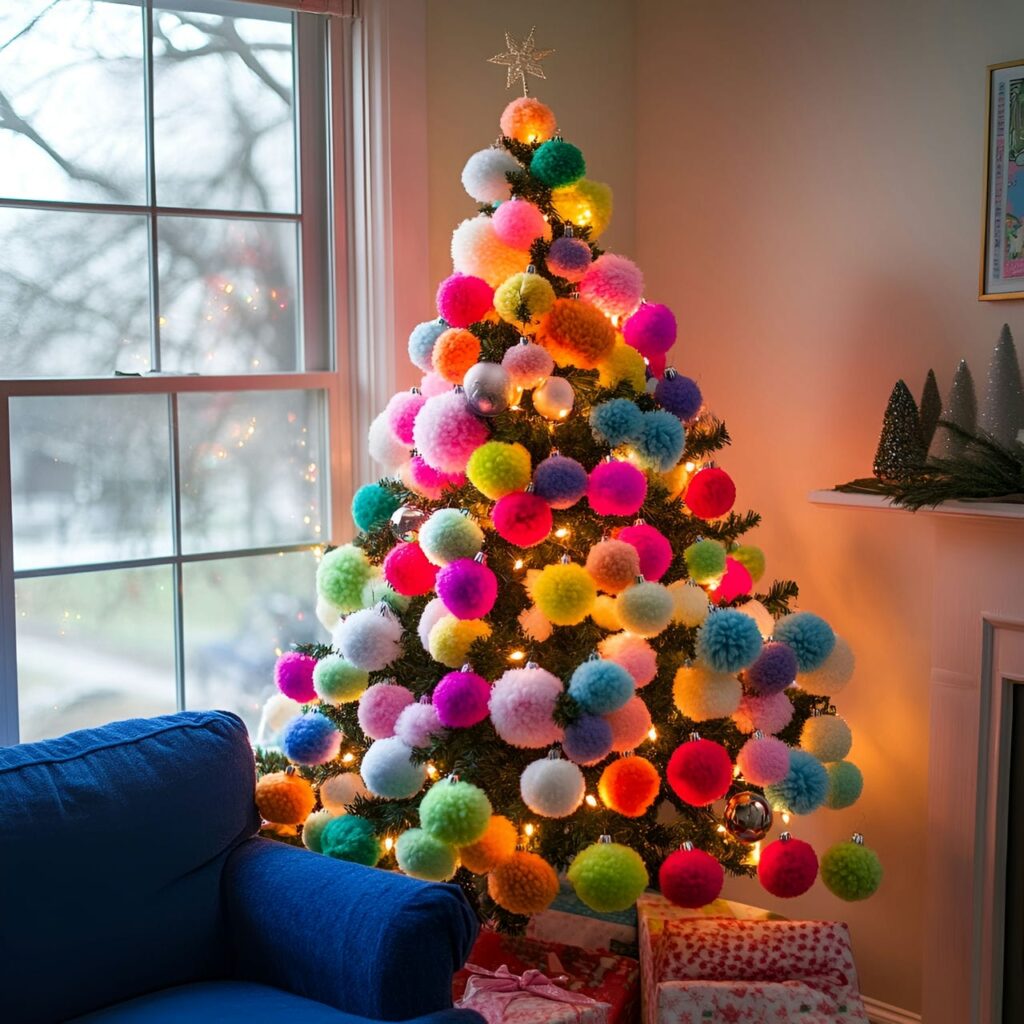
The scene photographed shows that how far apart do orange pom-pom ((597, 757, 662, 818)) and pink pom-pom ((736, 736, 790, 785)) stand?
0.19 meters

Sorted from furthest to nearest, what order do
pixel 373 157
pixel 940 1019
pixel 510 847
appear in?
pixel 373 157 → pixel 940 1019 → pixel 510 847

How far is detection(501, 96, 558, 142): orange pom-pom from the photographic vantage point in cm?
223

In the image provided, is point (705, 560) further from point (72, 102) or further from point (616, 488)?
point (72, 102)

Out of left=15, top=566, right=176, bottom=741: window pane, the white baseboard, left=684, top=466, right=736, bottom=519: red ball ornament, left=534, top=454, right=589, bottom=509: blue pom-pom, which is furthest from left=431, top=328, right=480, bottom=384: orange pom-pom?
the white baseboard

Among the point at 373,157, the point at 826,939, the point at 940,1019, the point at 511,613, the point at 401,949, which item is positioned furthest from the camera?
the point at 373,157

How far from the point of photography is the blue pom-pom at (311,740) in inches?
88.9

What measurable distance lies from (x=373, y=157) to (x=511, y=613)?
1119 mm

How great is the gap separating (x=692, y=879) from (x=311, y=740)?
726mm

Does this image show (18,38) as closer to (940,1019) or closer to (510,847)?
(510,847)

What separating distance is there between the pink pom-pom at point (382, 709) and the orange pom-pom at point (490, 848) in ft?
0.83

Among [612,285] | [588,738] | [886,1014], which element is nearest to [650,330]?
[612,285]

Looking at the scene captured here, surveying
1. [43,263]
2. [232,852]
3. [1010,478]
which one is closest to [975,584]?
[1010,478]

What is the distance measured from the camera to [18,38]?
7.67ft

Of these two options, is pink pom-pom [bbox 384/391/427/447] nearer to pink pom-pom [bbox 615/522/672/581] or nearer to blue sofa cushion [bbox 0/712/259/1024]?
pink pom-pom [bbox 615/522/672/581]
